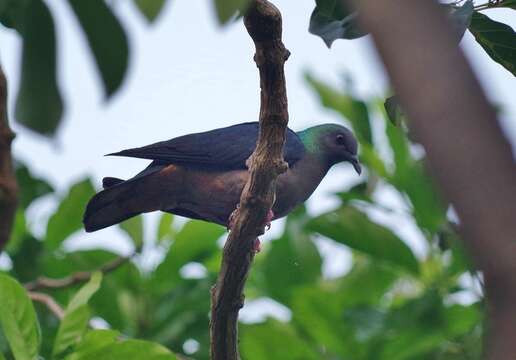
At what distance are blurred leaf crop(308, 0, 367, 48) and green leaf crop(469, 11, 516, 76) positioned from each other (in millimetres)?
397

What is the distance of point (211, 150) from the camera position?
184 inches

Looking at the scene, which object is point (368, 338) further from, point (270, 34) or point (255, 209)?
point (270, 34)

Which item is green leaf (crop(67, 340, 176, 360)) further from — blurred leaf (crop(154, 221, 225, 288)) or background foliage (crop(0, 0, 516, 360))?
blurred leaf (crop(154, 221, 225, 288))

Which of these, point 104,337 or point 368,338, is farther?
point 368,338

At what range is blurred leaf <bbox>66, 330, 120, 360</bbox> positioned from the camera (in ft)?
11.6

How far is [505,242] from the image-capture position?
634mm

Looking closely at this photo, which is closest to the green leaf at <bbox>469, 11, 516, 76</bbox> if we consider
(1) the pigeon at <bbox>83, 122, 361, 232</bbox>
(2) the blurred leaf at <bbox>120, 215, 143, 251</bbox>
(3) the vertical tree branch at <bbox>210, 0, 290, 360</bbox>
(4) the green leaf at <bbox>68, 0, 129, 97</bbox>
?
(3) the vertical tree branch at <bbox>210, 0, 290, 360</bbox>

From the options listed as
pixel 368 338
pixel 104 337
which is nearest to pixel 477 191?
pixel 104 337

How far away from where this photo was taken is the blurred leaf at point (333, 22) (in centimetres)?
245

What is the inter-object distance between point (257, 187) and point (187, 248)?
8.44 feet

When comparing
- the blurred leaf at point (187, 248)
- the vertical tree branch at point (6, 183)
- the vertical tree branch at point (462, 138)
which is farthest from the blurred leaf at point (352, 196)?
the vertical tree branch at point (462, 138)

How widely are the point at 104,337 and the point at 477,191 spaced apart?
3.09 metres

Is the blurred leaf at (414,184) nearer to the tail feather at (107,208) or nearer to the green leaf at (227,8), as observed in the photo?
the tail feather at (107,208)

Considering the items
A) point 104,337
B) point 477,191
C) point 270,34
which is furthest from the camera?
point 104,337
